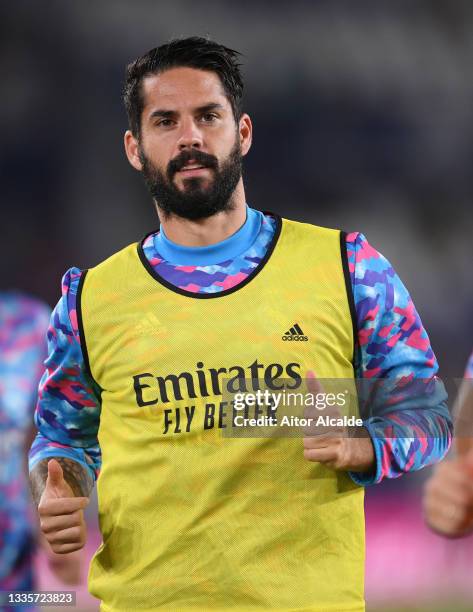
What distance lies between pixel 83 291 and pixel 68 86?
3.59 feet

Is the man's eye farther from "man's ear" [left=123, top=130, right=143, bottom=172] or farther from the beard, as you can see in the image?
"man's ear" [left=123, top=130, right=143, bottom=172]

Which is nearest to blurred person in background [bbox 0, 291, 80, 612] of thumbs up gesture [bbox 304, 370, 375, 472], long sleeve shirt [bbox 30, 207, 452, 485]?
long sleeve shirt [bbox 30, 207, 452, 485]

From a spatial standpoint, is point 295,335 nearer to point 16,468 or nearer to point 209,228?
point 209,228

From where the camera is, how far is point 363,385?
1.79 m

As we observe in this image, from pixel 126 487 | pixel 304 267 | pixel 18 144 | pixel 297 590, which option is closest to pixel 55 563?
pixel 126 487

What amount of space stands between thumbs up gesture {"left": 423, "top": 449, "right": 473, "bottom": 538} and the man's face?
2.07 feet

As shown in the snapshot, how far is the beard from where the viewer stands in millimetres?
1836

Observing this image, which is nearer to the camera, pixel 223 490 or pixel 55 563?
pixel 223 490

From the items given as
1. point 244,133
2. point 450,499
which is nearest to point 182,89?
point 244,133

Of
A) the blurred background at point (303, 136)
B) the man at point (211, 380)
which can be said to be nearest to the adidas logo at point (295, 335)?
the man at point (211, 380)

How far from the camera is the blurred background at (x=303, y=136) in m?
2.76

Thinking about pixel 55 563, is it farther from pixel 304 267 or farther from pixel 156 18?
pixel 156 18

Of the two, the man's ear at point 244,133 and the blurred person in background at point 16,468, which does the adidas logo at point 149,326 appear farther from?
the blurred person in background at point 16,468

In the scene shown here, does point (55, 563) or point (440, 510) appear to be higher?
point (440, 510)
